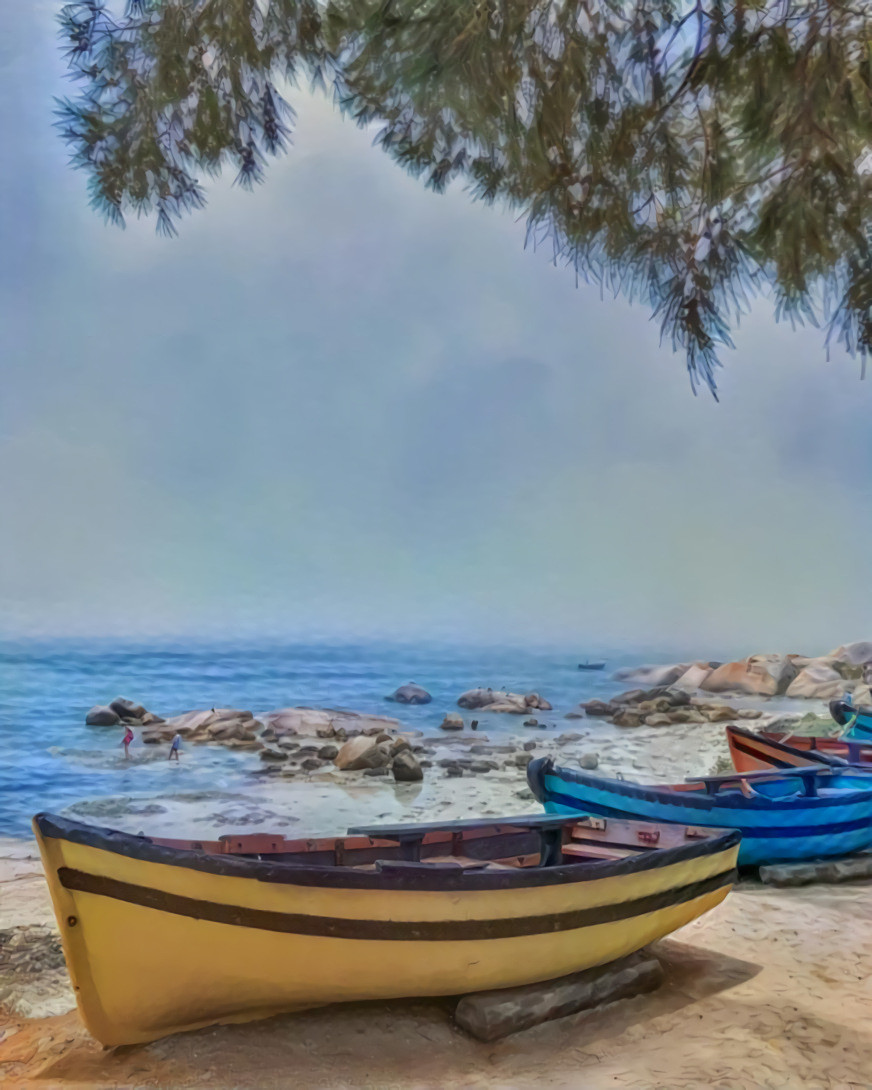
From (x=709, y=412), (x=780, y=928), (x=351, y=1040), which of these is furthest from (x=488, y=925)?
(x=709, y=412)

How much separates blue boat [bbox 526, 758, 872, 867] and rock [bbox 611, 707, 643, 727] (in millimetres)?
1325

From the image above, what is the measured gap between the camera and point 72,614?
3.44 metres

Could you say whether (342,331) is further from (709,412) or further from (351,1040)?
(351,1040)

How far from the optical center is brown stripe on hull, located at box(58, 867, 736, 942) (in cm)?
155

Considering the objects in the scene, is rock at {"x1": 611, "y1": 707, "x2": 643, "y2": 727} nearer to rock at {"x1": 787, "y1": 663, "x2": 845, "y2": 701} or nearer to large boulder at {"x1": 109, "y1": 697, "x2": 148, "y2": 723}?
rock at {"x1": 787, "y1": 663, "x2": 845, "y2": 701}

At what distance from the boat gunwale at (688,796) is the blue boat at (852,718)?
143 cm

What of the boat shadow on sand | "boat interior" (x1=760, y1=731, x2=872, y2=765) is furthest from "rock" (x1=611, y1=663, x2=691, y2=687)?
the boat shadow on sand

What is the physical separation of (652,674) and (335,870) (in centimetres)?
366

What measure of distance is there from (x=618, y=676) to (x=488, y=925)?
3230 mm

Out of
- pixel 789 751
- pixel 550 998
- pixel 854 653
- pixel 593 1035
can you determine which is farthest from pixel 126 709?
pixel 854 653

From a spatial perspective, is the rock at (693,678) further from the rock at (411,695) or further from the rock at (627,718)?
the rock at (411,695)

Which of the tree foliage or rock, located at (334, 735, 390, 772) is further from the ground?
the tree foliage

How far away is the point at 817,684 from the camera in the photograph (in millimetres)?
5402

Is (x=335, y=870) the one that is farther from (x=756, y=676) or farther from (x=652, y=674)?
(x=756, y=676)
